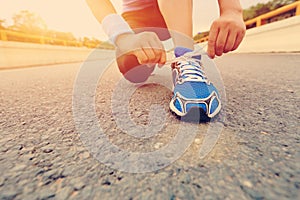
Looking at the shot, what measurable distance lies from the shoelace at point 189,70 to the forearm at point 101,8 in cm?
42

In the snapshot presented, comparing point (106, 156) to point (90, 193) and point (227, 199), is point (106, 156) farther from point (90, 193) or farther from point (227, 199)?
point (227, 199)

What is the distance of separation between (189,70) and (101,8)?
534 millimetres

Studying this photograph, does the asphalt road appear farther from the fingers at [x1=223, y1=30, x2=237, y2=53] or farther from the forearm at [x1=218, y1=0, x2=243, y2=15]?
the forearm at [x1=218, y1=0, x2=243, y2=15]

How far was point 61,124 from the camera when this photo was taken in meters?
0.57

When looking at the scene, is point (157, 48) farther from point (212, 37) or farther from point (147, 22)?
point (147, 22)

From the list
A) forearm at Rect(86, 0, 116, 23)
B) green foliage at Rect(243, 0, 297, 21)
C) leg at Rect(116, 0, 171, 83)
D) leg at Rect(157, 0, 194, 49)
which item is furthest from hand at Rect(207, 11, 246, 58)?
green foliage at Rect(243, 0, 297, 21)

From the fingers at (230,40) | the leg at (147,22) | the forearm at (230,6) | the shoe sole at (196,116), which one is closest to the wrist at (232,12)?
the forearm at (230,6)

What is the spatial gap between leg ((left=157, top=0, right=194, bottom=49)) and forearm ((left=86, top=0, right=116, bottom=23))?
262 millimetres

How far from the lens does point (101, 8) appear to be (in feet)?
2.90

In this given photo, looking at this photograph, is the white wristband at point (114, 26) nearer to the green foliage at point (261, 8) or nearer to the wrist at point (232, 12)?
the wrist at point (232, 12)

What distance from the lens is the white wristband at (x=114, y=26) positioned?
28.9 inches

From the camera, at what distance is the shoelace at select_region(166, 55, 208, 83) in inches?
24.8

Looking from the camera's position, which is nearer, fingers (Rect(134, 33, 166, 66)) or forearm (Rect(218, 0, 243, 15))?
fingers (Rect(134, 33, 166, 66))

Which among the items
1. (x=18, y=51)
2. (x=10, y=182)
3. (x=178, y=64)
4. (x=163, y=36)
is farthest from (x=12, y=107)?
(x=18, y=51)
